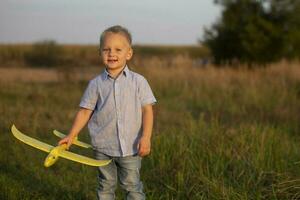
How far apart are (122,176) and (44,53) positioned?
3199cm

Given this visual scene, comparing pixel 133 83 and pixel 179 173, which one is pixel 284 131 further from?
pixel 133 83

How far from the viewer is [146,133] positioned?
3375 mm

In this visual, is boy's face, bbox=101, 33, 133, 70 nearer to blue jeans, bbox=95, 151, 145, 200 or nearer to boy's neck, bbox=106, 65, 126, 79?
boy's neck, bbox=106, 65, 126, 79

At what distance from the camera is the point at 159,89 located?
12930mm

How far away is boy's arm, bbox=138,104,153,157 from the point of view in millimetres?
3340

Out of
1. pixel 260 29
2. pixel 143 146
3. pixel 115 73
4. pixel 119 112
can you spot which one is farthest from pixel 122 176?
pixel 260 29

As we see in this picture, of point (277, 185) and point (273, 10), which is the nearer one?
point (277, 185)

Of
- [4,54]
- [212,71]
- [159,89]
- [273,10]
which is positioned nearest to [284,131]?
[159,89]

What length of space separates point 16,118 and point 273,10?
46.4 feet

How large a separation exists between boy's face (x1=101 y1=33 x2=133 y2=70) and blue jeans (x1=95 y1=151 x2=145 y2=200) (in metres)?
0.60

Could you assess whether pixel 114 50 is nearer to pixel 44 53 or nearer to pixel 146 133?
pixel 146 133

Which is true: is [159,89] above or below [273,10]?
below

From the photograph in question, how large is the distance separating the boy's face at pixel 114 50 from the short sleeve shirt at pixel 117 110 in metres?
0.08

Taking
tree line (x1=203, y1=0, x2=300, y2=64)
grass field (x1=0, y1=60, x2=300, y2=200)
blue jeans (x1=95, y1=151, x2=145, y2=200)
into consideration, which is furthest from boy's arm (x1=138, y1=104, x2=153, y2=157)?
tree line (x1=203, y1=0, x2=300, y2=64)
